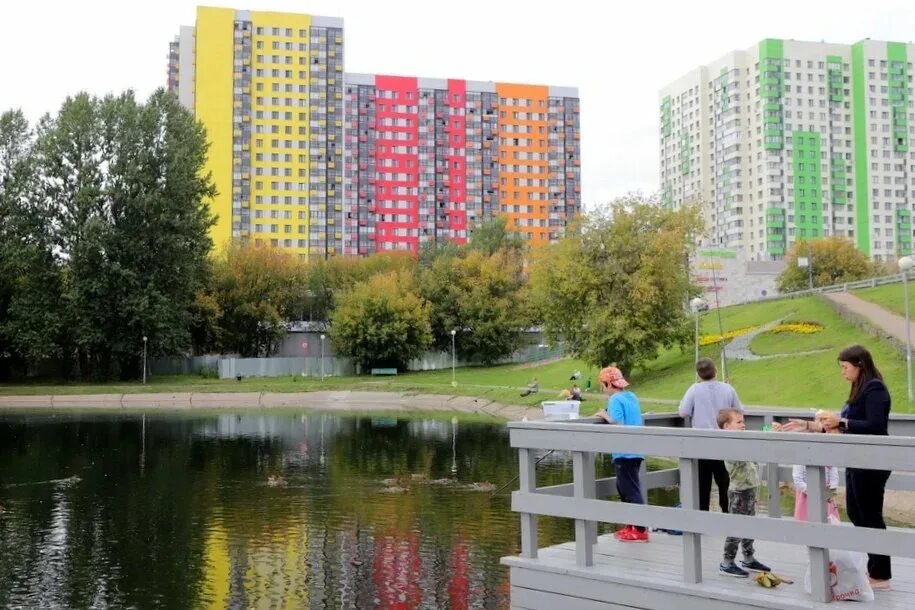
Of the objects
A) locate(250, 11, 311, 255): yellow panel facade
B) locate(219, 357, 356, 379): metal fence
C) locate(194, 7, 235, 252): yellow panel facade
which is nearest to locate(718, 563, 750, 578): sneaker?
locate(219, 357, 356, 379): metal fence

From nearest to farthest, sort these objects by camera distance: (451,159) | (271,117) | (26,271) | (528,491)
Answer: (528,491) < (26,271) < (271,117) < (451,159)

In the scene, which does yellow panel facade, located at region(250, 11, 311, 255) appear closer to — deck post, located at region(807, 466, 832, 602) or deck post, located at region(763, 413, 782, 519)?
deck post, located at region(763, 413, 782, 519)

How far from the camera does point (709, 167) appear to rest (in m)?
175

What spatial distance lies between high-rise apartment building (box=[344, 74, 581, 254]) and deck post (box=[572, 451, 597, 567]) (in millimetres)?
139110

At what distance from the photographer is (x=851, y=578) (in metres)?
6.41

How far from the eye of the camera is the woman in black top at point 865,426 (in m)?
6.94

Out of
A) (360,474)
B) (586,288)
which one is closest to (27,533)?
(360,474)

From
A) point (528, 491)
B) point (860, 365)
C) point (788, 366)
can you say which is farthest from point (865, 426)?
point (788, 366)

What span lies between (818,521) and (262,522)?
14.8 metres

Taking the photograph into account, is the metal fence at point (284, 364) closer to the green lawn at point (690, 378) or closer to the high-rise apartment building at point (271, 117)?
the green lawn at point (690, 378)

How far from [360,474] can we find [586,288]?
28674mm

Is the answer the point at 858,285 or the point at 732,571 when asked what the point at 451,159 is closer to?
the point at 858,285

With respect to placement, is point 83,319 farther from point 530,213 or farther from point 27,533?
point 530,213

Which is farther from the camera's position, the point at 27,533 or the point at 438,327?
the point at 438,327
